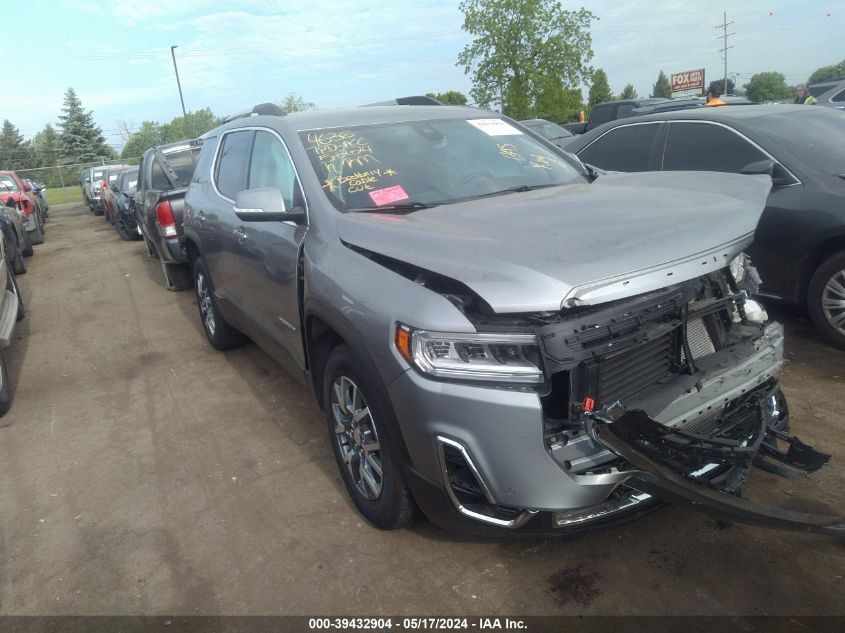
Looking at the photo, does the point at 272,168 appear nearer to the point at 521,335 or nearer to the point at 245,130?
the point at 245,130

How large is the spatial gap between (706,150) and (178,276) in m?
6.41

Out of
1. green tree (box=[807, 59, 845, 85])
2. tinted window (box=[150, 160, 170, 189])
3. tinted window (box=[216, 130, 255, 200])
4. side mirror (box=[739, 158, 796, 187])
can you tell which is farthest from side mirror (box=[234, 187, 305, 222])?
green tree (box=[807, 59, 845, 85])

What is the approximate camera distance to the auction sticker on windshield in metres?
4.21

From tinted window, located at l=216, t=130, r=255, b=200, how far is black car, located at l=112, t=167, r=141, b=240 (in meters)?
9.58

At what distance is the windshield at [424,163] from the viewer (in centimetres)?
349

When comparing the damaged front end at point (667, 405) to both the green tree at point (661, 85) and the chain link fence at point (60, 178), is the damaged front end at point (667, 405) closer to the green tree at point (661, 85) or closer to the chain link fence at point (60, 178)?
the chain link fence at point (60, 178)

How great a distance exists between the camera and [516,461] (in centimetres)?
233

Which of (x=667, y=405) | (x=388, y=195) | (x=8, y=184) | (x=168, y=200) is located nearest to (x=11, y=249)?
(x=168, y=200)

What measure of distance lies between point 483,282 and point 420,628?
1.39m

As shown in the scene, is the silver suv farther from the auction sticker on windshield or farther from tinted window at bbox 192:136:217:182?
tinted window at bbox 192:136:217:182

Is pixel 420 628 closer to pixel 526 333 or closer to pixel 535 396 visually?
pixel 535 396

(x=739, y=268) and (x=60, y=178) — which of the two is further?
(x=60, y=178)

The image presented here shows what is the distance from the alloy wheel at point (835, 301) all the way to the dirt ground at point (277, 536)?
226mm

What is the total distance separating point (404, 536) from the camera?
10.3 feet
